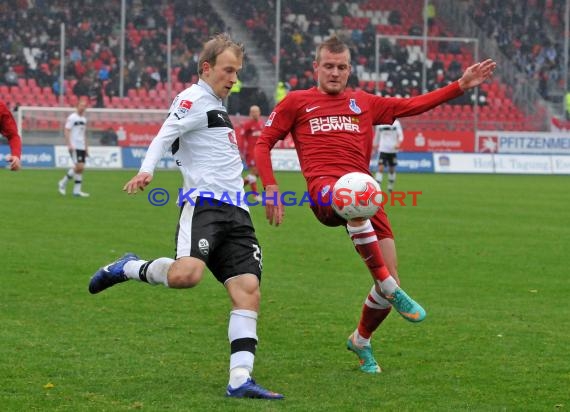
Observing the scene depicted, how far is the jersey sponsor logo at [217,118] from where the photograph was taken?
22.2 feet

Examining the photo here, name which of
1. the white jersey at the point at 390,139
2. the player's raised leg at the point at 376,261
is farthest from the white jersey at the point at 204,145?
the white jersey at the point at 390,139

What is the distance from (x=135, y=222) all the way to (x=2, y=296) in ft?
26.1

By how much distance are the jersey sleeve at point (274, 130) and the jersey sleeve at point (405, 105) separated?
62 centimetres

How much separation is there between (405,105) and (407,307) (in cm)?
153

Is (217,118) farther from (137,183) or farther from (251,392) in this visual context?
(251,392)

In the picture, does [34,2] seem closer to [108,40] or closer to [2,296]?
[108,40]

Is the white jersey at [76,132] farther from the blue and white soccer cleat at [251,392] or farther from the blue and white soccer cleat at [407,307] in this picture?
the blue and white soccer cleat at [251,392]

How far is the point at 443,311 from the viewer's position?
10.1 meters

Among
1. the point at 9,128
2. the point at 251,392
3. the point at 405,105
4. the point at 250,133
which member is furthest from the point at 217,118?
the point at 250,133

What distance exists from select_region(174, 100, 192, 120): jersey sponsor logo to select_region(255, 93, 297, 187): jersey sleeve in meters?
0.97

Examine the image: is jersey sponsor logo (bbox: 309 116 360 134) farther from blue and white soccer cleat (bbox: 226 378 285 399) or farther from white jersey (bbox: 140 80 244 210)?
blue and white soccer cleat (bbox: 226 378 285 399)

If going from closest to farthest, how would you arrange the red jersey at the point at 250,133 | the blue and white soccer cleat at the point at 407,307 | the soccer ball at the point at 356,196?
1. the soccer ball at the point at 356,196
2. the blue and white soccer cleat at the point at 407,307
3. the red jersey at the point at 250,133

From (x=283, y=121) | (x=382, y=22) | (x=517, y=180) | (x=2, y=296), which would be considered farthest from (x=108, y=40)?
(x=283, y=121)

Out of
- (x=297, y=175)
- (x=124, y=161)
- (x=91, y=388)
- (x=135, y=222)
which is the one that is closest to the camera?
(x=91, y=388)
